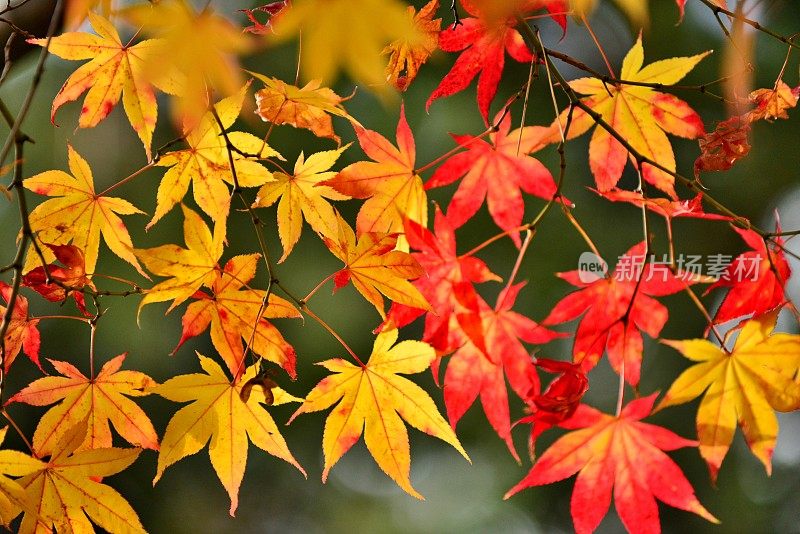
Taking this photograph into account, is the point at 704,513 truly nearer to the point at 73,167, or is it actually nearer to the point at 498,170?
the point at 498,170

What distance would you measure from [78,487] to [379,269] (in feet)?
1.11

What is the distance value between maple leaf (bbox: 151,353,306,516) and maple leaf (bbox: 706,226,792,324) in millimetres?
456

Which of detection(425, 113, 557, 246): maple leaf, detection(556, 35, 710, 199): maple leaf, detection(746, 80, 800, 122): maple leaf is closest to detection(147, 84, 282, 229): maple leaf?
detection(425, 113, 557, 246): maple leaf

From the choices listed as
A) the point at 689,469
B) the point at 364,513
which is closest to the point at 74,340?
the point at 364,513

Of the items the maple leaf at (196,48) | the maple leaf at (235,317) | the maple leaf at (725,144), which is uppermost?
the maple leaf at (196,48)

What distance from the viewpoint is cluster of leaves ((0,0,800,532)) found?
0.79m

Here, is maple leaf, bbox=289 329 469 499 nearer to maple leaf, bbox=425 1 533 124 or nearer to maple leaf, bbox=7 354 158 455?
maple leaf, bbox=7 354 158 455

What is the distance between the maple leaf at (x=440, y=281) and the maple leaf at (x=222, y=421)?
0.16m

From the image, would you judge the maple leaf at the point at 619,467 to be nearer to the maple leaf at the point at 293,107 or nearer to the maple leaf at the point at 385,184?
the maple leaf at the point at 385,184

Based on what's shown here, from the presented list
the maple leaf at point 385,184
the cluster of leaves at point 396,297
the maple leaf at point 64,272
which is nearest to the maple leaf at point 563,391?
the cluster of leaves at point 396,297

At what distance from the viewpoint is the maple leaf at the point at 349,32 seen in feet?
1.23

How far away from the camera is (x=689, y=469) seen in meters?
3.83

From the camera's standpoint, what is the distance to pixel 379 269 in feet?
2.63

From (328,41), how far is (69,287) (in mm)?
479
